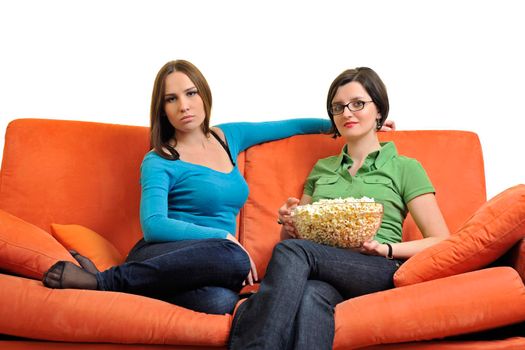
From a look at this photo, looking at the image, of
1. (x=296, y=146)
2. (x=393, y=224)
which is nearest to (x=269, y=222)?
(x=296, y=146)

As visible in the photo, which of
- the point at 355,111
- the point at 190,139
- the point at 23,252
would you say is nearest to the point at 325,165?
the point at 355,111

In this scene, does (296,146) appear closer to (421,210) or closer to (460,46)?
(421,210)

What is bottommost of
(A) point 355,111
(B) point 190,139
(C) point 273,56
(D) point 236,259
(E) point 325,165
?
(D) point 236,259

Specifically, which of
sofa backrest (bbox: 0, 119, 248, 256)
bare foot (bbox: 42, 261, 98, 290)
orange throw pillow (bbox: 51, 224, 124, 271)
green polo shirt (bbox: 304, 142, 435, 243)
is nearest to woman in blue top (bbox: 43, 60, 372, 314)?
bare foot (bbox: 42, 261, 98, 290)

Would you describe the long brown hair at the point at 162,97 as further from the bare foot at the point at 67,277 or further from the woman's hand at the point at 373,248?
the woman's hand at the point at 373,248

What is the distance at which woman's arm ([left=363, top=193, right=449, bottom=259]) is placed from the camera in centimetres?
219

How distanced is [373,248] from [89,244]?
1059 mm

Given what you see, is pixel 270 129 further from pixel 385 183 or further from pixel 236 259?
pixel 236 259

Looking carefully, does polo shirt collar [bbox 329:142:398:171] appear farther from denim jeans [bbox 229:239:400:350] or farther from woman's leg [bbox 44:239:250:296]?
woman's leg [bbox 44:239:250:296]

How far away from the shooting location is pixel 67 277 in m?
2.12

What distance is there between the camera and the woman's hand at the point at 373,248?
7.07 feet

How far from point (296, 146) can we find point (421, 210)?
691 millimetres

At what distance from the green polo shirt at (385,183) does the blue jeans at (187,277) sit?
50 centimetres

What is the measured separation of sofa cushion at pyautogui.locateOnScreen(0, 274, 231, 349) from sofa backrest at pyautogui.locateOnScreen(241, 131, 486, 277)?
742mm
